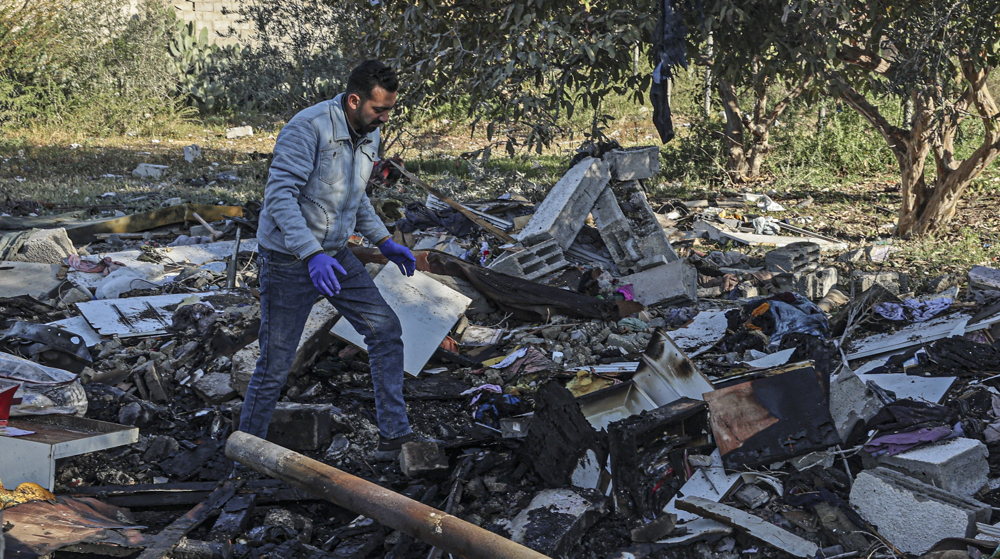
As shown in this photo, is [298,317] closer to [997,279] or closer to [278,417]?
[278,417]

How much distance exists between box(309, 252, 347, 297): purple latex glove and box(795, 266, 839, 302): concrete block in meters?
4.19

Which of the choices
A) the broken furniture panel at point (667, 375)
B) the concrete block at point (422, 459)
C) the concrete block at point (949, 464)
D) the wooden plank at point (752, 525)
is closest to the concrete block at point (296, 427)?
the concrete block at point (422, 459)

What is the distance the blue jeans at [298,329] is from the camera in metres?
3.01

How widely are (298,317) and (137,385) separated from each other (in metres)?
1.72

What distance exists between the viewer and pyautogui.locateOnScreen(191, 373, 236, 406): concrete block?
409 cm

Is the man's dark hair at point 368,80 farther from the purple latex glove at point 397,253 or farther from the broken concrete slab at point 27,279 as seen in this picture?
the broken concrete slab at point 27,279

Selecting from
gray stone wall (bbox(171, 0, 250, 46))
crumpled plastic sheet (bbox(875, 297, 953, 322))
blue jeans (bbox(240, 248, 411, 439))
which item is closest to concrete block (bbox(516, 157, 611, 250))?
crumpled plastic sheet (bbox(875, 297, 953, 322))

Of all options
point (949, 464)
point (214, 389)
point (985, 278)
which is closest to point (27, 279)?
point (214, 389)

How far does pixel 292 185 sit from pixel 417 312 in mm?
1889

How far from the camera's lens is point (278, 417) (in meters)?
3.54

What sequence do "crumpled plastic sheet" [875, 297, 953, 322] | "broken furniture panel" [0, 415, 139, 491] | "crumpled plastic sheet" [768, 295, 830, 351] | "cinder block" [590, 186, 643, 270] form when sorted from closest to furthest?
"broken furniture panel" [0, 415, 139, 491], "crumpled plastic sheet" [768, 295, 830, 351], "crumpled plastic sheet" [875, 297, 953, 322], "cinder block" [590, 186, 643, 270]

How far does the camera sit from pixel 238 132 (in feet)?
48.6

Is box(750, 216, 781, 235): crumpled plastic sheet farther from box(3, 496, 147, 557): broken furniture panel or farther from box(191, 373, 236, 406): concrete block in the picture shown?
box(3, 496, 147, 557): broken furniture panel

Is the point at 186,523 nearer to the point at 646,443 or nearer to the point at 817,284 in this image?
the point at 646,443
